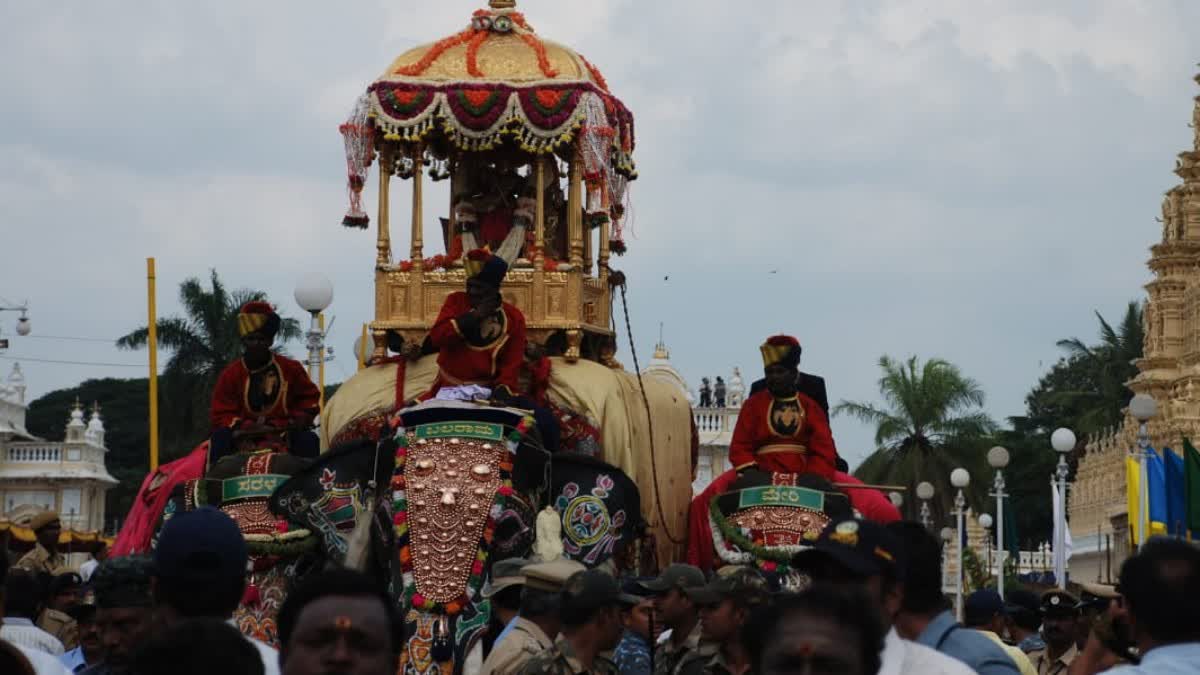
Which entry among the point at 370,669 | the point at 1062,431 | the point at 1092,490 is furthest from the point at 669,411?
the point at 1092,490

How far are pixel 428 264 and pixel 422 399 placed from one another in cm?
216

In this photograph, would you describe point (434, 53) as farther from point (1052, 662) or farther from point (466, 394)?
point (1052, 662)

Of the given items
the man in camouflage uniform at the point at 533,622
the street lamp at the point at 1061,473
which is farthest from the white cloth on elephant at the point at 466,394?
the street lamp at the point at 1061,473

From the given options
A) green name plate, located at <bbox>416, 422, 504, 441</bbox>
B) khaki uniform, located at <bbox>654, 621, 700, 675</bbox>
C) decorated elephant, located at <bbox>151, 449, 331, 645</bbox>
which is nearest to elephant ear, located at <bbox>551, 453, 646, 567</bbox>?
green name plate, located at <bbox>416, 422, 504, 441</bbox>

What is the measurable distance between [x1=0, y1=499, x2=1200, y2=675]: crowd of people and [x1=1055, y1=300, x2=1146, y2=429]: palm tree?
75505mm

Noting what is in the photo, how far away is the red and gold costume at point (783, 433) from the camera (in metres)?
17.9

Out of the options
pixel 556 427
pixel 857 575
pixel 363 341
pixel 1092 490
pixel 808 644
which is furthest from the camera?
pixel 1092 490

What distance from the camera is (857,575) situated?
757 centimetres

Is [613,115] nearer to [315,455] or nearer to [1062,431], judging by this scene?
[315,455]

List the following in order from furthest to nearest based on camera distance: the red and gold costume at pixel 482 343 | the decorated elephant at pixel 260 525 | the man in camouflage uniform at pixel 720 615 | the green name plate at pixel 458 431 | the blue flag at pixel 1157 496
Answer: the blue flag at pixel 1157 496, the decorated elephant at pixel 260 525, the red and gold costume at pixel 482 343, the green name plate at pixel 458 431, the man in camouflage uniform at pixel 720 615

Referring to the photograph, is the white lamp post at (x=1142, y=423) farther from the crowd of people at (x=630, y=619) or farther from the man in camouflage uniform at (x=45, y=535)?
the crowd of people at (x=630, y=619)

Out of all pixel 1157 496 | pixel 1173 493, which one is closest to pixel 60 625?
pixel 1173 493

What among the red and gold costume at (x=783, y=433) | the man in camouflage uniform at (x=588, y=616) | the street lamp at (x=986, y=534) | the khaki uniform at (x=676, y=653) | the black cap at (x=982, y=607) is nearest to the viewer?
the man in camouflage uniform at (x=588, y=616)

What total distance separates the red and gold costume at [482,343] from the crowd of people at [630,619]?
14.2 feet
